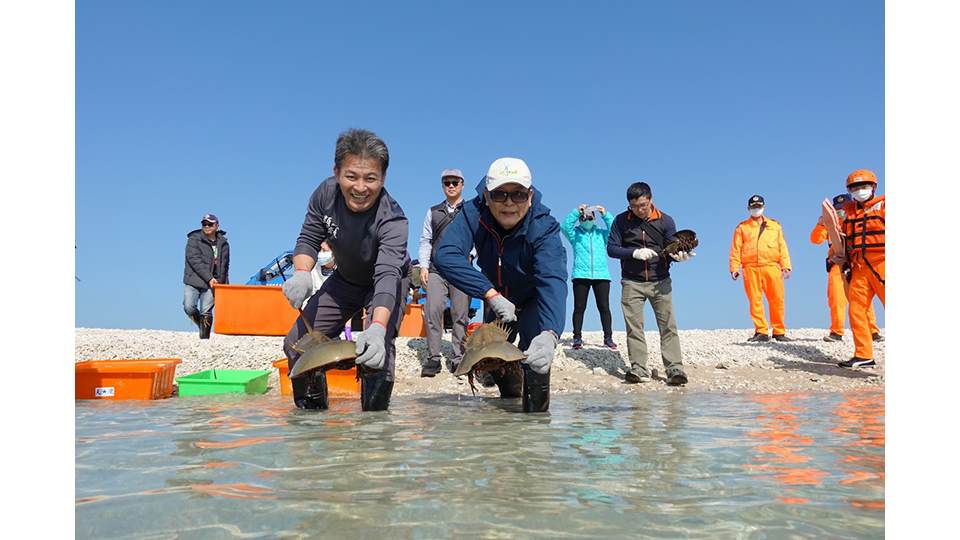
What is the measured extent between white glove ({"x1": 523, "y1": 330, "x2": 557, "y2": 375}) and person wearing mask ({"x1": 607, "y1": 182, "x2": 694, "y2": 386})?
343cm

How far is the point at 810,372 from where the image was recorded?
331 inches

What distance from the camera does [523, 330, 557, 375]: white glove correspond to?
4395 mm

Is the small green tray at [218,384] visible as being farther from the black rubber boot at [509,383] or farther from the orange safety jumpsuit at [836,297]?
the orange safety jumpsuit at [836,297]

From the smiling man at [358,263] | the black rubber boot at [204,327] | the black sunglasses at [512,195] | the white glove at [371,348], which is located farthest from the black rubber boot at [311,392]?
the black rubber boot at [204,327]

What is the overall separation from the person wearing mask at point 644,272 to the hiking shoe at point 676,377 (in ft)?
0.04

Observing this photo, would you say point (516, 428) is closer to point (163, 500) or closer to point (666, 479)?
point (666, 479)

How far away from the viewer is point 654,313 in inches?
305

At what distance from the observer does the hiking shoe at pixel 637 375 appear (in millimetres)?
7664

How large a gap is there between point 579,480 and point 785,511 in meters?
0.73

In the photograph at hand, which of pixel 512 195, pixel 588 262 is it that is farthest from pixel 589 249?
pixel 512 195

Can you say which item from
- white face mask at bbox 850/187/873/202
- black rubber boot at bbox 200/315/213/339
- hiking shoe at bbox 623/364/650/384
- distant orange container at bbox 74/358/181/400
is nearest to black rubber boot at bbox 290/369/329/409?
distant orange container at bbox 74/358/181/400

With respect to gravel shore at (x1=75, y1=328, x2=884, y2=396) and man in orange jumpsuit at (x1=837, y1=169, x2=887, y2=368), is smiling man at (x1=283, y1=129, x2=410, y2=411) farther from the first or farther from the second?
man in orange jumpsuit at (x1=837, y1=169, x2=887, y2=368)

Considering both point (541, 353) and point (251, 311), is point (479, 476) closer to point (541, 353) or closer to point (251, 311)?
point (541, 353)

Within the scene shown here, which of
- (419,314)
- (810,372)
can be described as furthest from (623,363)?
(419,314)
